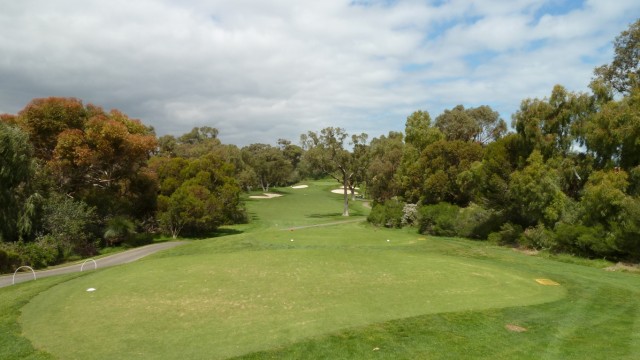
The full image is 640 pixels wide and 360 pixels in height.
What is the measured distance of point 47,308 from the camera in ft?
39.8

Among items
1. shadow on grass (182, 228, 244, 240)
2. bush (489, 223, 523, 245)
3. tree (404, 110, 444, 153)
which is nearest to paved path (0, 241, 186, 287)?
shadow on grass (182, 228, 244, 240)

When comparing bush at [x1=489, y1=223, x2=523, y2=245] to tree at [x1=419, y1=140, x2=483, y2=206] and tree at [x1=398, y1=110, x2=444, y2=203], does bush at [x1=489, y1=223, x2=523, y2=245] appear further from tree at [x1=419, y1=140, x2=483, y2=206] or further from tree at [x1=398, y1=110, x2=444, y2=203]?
tree at [x1=398, y1=110, x2=444, y2=203]

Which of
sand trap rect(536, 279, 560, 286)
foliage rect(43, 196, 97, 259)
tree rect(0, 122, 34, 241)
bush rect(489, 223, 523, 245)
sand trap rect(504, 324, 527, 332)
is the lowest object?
bush rect(489, 223, 523, 245)

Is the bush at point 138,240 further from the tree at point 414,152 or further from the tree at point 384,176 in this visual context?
the tree at point 384,176

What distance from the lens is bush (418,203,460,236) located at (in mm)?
36906

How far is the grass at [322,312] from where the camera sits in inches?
353

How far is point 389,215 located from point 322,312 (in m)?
35.4

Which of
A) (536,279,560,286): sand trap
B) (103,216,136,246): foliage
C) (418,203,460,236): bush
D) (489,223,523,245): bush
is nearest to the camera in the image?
(536,279,560,286): sand trap

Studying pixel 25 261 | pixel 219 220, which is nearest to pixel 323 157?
pixel 219 220

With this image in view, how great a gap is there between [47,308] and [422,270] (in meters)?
12.1

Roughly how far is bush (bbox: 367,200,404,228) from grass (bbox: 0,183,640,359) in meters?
25.9

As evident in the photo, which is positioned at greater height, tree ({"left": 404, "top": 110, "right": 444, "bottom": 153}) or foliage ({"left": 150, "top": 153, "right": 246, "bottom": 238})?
tree ({"left": 404, "top": 110, "right": 444, "bottom": 153})

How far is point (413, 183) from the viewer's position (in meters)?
45.4

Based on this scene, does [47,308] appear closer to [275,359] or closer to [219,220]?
[275,359]
